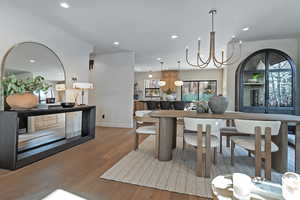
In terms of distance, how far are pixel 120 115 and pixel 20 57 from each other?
10.5 ft

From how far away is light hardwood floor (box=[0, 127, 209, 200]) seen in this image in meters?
1.61

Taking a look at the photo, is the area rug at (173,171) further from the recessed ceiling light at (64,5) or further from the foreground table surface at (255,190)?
the recessed ceiling light at (64,5)

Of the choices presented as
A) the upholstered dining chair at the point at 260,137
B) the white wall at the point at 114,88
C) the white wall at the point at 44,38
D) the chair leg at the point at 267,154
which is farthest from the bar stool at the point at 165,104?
the chair leg at the point at 267,154

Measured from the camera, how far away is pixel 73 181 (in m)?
1.88

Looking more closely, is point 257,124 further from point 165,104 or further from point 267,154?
point 165,104

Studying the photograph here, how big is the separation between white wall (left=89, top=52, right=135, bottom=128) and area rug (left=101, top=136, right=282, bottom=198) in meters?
2.57

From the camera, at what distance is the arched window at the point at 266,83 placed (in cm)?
373

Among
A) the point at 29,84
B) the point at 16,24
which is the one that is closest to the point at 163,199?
the point at 29,84

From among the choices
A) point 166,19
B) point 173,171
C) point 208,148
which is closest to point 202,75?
point 166,19

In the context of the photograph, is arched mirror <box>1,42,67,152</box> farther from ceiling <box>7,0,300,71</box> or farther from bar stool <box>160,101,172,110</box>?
bar stool <box>160,101,172,110</box>

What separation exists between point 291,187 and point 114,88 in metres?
5.08

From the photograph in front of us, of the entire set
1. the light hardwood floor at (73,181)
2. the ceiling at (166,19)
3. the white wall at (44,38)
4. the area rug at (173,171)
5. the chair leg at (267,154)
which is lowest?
the light hardwood floor at (73,181)

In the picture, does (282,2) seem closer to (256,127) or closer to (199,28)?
(199,28)

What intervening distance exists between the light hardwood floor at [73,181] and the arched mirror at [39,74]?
0.64 metres
